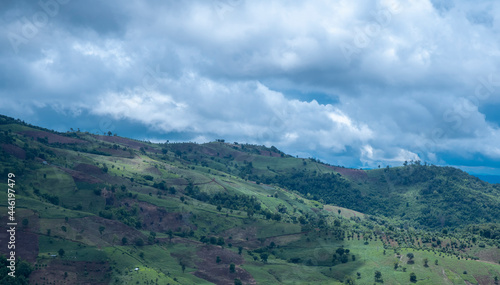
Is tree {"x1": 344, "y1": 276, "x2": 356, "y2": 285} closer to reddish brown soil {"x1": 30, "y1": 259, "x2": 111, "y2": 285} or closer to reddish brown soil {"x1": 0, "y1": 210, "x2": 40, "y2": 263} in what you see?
reddish brown soil {"x1": 30, "y1": 259, "x2": 111, "y2": 285}

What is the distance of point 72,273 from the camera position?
15738cm

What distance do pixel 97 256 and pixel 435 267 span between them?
450 feet

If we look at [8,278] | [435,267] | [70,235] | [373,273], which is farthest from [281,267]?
[8,278]

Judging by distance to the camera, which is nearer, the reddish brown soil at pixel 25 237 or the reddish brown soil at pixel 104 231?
the reddish brown soil at pixel 25 237

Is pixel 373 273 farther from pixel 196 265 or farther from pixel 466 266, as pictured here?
pixel 196 265

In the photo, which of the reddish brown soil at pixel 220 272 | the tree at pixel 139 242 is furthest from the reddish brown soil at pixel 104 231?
the reddish brown soil at pixel 220 272

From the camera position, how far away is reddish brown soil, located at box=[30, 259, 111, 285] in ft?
495

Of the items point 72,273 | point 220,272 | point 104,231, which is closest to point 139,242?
point 104,231

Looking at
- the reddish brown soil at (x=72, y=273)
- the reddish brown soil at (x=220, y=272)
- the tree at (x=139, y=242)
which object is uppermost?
the tree at (x=139, y=242)

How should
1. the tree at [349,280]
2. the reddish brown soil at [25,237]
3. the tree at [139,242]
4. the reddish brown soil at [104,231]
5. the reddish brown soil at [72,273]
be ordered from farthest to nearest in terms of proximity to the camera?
the tree at [139,242]
the reddish brown soil at [104,231]
the tree at [349,280]
the reddish brown soil at [25,237]
the reddish brown soil at [72,273]

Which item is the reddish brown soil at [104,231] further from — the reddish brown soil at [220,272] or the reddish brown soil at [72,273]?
the reddish brown soil at [220,272]

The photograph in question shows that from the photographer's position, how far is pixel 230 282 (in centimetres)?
18000

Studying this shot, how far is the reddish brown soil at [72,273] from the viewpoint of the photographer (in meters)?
151

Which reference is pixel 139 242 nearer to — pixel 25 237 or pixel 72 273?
pixel 72 273
